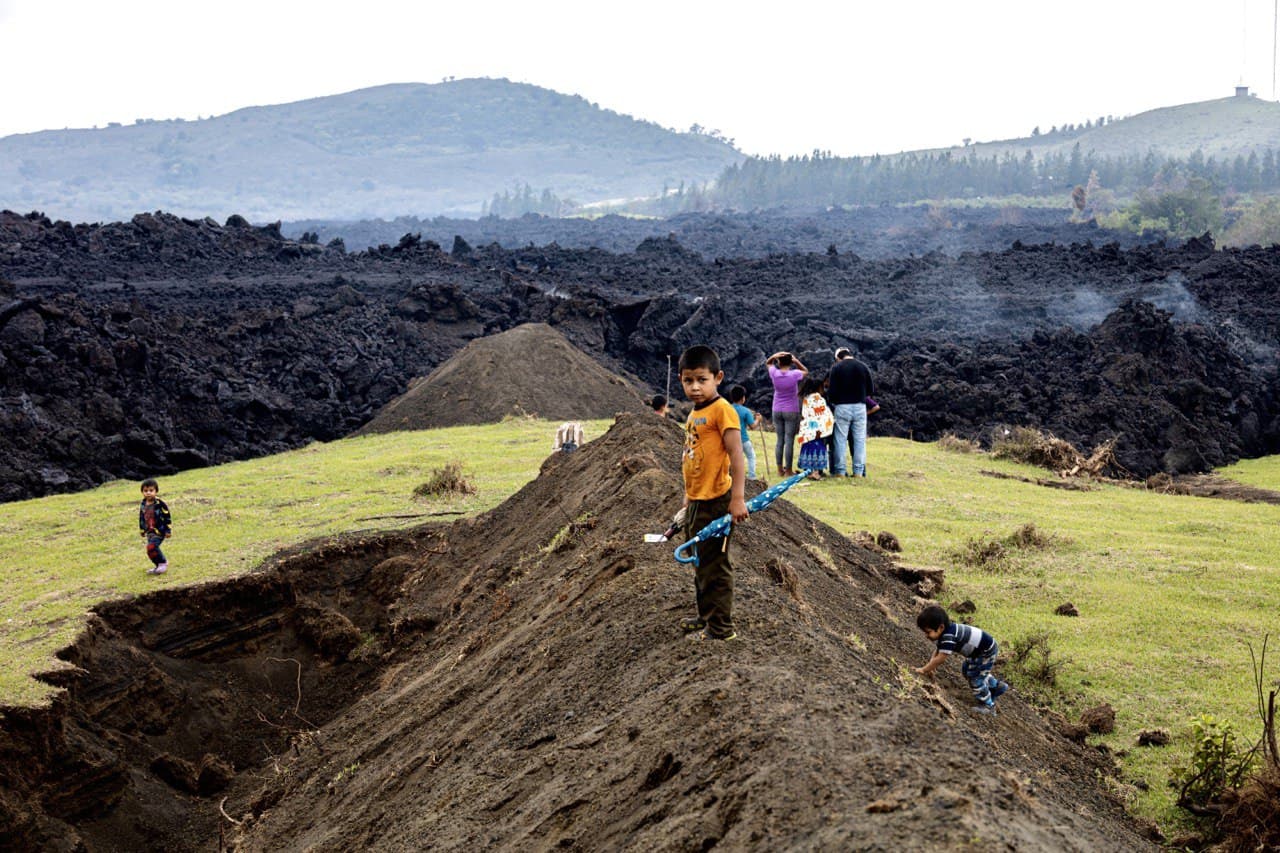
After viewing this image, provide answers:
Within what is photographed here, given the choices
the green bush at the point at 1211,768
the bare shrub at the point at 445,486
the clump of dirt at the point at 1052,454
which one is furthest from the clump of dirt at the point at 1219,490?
the green bush at the point at 1211,768

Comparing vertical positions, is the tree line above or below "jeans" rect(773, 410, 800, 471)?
above

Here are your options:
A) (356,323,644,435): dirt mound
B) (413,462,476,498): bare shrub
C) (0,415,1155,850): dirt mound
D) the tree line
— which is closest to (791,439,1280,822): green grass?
(0,415,1155,850): dirt mound

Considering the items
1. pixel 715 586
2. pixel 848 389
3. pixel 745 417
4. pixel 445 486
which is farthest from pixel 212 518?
pixel 715 586

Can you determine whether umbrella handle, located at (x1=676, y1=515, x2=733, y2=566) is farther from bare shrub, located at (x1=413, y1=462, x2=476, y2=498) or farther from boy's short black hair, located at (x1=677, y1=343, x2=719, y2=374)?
bare shrub, located at (x1=413, y1=462, x2=476, y2=498)

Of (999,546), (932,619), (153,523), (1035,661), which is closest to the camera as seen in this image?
(932,619)

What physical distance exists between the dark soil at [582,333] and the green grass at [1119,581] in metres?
7.67

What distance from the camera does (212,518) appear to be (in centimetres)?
1503

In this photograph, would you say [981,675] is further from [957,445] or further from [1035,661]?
[957,445]

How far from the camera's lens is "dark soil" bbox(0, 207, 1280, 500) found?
2317 centimetres

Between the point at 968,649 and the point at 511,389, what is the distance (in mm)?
19325

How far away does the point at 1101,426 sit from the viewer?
934 inches

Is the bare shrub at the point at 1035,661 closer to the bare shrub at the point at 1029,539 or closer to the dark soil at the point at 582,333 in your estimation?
the bare shrub at the point at 1029,539

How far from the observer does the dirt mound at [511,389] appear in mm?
25391

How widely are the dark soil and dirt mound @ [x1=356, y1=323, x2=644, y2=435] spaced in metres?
0.67
